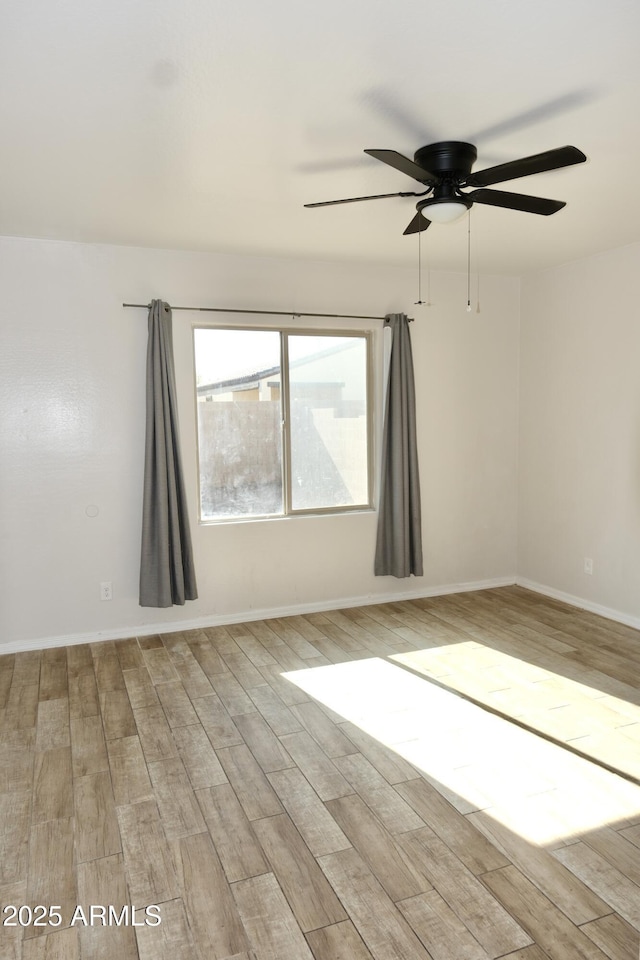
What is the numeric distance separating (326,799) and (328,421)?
10.1 feet

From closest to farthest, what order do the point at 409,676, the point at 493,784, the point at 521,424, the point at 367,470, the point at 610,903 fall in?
the point at 610,903
the point at 493,784
the point at 409,676
the point at 367,470
the point at 521,424

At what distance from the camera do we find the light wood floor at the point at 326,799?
1965mm

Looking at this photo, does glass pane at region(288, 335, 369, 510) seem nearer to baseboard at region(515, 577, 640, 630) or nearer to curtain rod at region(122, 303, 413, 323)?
curtain rod at region(122, 303, 413, 323)

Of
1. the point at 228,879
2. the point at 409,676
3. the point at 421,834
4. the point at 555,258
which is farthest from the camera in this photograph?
the point at 555,258

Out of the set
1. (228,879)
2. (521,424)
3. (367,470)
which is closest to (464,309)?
(521,424)

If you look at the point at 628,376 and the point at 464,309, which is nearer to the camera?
the point at 628,376

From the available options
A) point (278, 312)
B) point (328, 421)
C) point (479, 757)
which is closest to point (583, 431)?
point (328, 421)

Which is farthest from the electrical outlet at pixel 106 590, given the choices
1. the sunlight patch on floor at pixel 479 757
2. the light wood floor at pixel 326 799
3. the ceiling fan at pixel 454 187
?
the ceiling fan at pixel 454 187

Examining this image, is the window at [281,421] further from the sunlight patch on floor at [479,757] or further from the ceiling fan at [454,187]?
the ceiling fan at [454,187]

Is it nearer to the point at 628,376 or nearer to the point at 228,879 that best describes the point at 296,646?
the point at 228,879

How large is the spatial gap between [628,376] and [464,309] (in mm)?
1457

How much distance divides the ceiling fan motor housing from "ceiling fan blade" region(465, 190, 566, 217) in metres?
0.11

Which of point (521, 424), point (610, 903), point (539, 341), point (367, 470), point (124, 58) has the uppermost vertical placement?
point (124, 58)

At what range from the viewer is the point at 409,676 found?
385 centimetres
